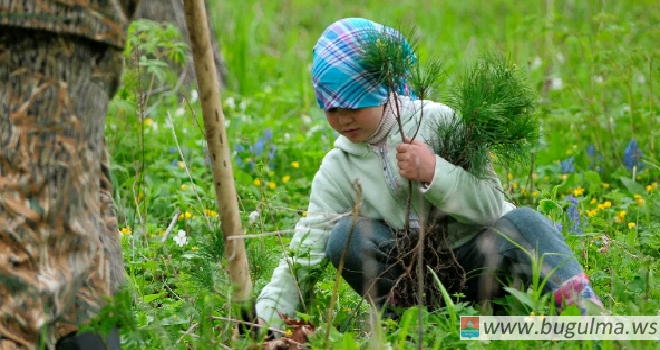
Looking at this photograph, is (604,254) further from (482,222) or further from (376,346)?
(376,346)

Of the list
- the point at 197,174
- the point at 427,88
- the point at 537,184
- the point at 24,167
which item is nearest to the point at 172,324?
the point at 24,167

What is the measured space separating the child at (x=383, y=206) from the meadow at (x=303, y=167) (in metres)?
0.10

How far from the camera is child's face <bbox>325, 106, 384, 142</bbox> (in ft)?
8.09

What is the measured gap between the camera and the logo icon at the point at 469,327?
2254 mm

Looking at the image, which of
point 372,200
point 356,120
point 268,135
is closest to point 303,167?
point 268,135

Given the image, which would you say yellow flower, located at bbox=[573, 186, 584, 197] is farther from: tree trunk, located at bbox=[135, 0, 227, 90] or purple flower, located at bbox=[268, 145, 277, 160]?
tree trunk, located at bbox=[135, 0, 227, 90]

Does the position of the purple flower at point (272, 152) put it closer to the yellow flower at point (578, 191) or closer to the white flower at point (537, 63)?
the yellow flower at point (578, 191)

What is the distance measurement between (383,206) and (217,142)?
0.87 m

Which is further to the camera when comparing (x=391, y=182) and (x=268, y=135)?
(x=268, y=135)

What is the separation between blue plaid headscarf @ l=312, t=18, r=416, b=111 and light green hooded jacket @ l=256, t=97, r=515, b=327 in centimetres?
16

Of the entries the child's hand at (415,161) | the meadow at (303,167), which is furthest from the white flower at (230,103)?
the child's hand at (415,161)

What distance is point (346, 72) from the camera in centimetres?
237

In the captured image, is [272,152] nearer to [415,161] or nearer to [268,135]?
[268,135]

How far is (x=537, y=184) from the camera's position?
405cm
